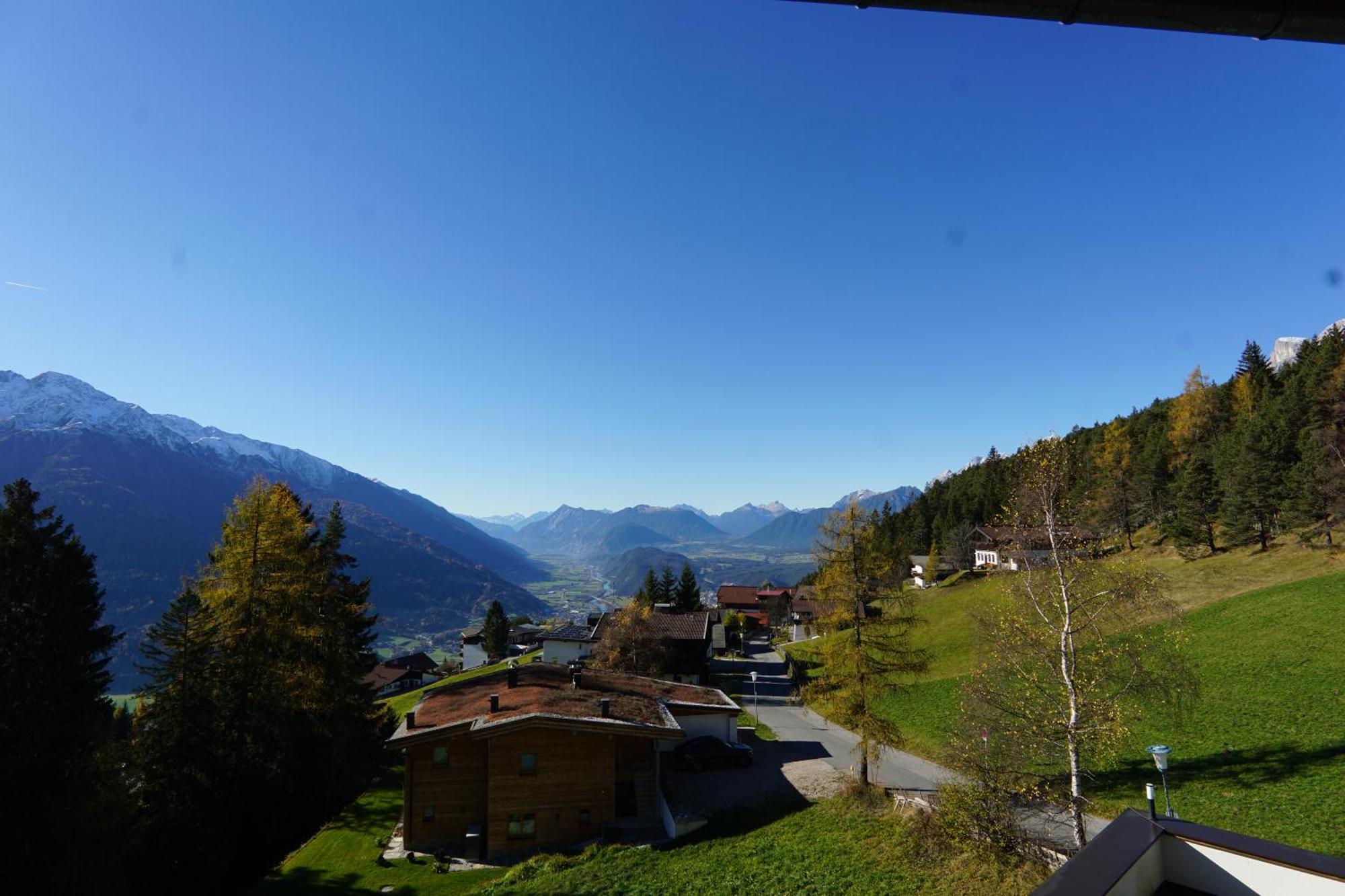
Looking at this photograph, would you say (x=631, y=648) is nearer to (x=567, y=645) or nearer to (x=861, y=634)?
(x=567, y=645)

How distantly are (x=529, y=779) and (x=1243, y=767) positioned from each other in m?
25.6

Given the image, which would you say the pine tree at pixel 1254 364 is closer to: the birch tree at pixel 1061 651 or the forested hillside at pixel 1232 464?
the forested hillside at pixel 1232 464

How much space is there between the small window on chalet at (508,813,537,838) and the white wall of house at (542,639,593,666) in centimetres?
3984

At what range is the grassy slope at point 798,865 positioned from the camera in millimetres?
15562

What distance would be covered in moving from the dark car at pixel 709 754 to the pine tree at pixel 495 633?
67967 mm

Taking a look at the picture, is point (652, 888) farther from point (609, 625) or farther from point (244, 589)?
point (609, 625)

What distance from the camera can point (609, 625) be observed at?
5384cm

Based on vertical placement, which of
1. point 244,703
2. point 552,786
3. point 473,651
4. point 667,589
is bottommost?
point 473,651

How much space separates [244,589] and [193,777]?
717cm

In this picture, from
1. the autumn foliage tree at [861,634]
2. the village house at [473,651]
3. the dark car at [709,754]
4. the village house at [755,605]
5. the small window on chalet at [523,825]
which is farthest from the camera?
the village house at [755,605]

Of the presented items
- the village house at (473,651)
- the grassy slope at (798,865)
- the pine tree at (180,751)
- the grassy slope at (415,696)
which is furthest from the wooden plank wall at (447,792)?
the village house at (473,651)

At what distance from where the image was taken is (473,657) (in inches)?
4011

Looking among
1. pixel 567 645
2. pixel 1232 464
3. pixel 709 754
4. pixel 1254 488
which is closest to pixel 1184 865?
pixel 709 754

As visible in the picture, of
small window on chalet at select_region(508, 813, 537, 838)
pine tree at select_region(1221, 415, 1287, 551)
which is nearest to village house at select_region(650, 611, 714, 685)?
small window on chalet at select_region(508, 813, 537, 838)
